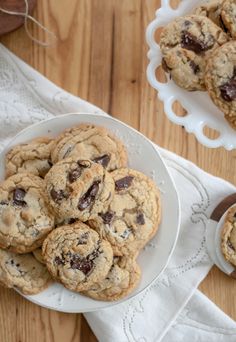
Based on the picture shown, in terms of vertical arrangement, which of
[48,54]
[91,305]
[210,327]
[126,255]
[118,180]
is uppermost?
[48,54]

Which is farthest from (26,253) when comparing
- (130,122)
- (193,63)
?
(193,63)

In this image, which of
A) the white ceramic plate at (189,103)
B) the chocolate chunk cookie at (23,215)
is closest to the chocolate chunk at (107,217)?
the chocolate chunk cookie at (23,215)

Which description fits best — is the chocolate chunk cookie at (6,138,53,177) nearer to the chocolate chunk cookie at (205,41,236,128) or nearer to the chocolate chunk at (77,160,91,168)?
the chocolate chunk at (77,160,91,168)

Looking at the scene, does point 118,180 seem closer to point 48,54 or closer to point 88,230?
point 88,230

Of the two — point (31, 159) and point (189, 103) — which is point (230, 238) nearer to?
point (189, 103)

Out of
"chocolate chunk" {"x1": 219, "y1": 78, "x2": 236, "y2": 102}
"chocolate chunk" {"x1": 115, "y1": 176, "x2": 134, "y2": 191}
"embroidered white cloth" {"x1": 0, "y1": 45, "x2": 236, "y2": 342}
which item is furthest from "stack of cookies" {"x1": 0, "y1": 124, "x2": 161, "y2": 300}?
"chocolate chunk" {"x1": 219, "y1": 78, "x2": 236, "y2": 102}

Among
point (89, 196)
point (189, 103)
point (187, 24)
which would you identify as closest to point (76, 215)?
point (89, 196)
